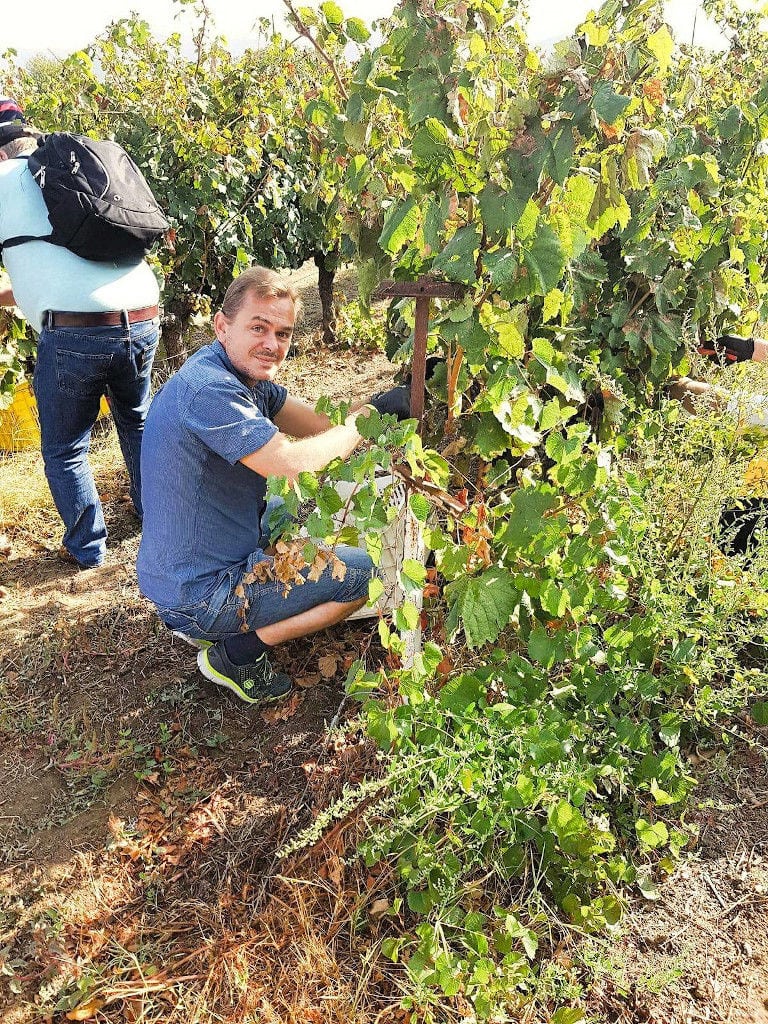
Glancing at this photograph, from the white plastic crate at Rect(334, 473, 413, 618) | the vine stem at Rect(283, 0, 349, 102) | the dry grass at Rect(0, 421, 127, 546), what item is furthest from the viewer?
the dry grass at Rect(0, 421, 127, 546)

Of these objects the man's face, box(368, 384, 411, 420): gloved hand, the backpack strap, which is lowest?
box(368, 384, 411, 420): gloved hand

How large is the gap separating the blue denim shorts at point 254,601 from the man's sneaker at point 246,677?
0.07m

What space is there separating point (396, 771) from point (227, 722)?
34.7 inches

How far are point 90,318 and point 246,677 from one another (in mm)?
1450

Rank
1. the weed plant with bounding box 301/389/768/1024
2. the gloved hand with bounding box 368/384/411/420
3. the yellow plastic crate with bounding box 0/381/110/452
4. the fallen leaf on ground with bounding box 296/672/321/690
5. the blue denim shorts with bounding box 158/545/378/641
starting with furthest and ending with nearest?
the yellow plastic crate with bounding box 0/381/110/452
the fallen leaf on ground with bounding box 296/672/321/690
the blue denim shorts with bounding box 158/545/378/641
the gloved hand with bounding box 368/384/411/420
the weed plant with bounding box 301/389/768/1024

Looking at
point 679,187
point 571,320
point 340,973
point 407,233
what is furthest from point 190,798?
point 679,187

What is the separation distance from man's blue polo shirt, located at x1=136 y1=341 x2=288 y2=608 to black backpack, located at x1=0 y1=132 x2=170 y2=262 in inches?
A: 30.1

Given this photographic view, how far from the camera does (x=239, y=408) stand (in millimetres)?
2084

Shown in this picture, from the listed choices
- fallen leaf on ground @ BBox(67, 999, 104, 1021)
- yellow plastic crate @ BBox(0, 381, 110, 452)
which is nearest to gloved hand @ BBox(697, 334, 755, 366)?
fallen leaf on ground @ BBox(67, 999, 104, 1021)

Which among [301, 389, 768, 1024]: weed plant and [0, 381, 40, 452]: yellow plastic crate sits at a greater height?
[301, 389, 768, 1024]: weed plant

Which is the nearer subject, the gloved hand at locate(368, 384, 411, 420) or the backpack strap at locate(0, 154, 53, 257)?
the gloved hand at locate(368, 384, 411, 420)

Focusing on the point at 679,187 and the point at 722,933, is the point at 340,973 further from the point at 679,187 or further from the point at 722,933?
the point at 679,187

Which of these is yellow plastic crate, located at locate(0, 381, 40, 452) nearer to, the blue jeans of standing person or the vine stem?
the blue jeans of standing person

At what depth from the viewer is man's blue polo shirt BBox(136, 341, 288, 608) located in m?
2.09
